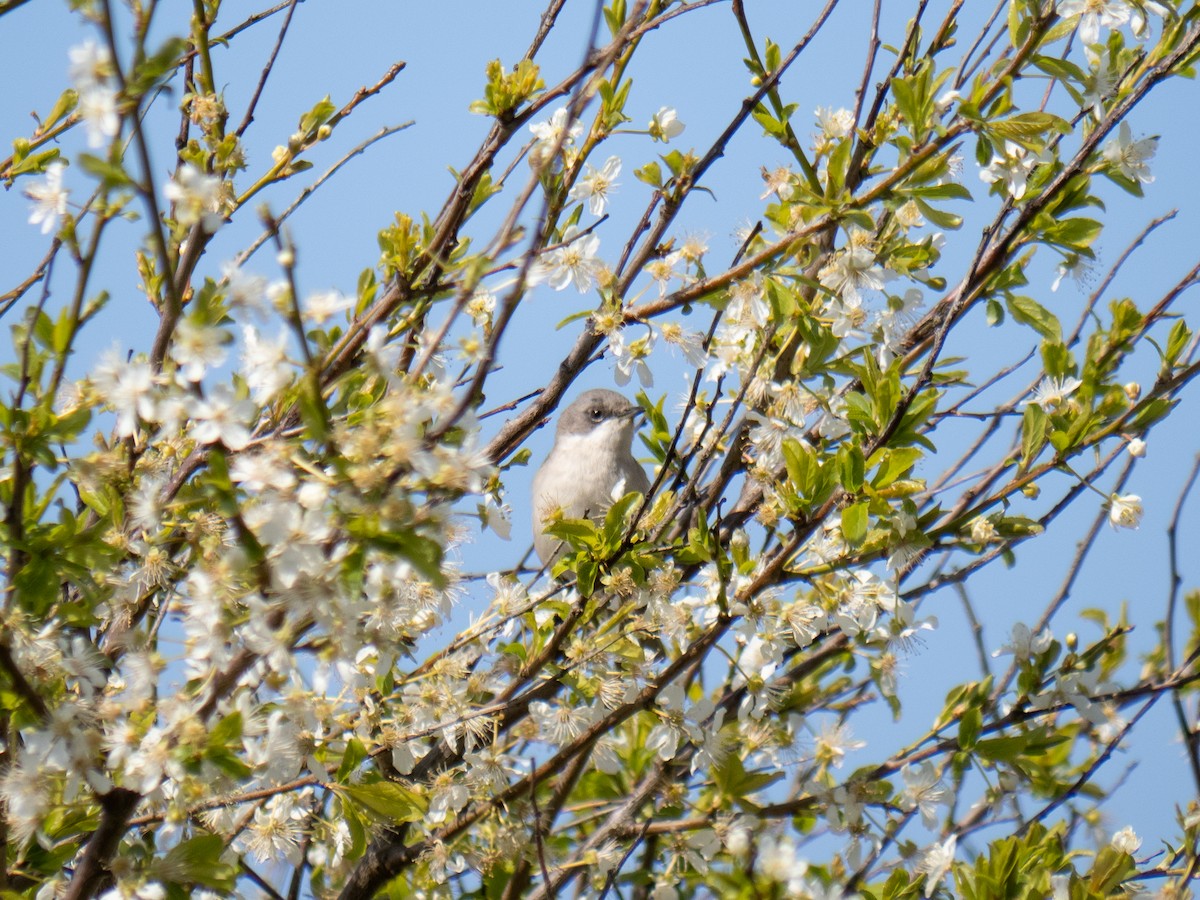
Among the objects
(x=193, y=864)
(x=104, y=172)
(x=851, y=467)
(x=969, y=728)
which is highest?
(x=851, y=467)

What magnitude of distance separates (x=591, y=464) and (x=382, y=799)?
4154mm

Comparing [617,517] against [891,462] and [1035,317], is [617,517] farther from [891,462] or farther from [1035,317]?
[1035,317]

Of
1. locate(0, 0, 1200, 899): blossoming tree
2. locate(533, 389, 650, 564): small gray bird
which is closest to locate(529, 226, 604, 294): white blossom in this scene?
locate(0, 0, 1200, 899): blossoming tree

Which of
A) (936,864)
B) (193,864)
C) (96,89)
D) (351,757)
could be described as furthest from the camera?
(936,864)

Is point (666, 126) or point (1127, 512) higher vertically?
point (666, 126)

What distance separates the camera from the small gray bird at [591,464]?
6.70m

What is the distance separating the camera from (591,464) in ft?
22.5

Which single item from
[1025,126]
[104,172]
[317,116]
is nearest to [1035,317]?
[1025,126]

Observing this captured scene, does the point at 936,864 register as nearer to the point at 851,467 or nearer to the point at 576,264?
the point at 851,467

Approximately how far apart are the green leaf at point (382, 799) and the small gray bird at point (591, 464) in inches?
142

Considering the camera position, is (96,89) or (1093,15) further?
(1093,15)

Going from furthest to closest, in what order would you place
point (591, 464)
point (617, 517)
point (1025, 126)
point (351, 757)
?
point (591, 464), point (617, 517), point (351, 757), point (1025, 126)

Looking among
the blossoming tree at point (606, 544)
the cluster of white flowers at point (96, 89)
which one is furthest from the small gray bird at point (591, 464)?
the cluster of white flowers at point (96, 89)

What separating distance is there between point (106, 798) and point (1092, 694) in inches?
→ 103
